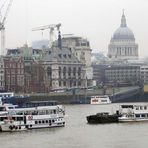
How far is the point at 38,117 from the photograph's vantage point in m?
57.2

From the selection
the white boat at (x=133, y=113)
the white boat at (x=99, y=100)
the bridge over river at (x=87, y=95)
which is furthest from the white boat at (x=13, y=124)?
the white boat at (x=99, y=100)

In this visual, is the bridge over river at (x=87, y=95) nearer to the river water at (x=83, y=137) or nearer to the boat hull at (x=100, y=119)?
the boat hull at (x=100, y=119)

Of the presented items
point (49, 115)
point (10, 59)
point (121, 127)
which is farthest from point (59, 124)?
point (10, 59)

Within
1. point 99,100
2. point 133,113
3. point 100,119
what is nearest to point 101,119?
point 100,119

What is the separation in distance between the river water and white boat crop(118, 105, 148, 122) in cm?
219

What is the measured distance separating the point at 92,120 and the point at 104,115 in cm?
110

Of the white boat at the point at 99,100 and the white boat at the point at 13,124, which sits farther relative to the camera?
the white boat at the point at 99,100

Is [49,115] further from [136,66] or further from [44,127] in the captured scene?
[136,66]

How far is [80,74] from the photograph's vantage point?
141250 mm

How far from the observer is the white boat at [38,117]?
56156mm

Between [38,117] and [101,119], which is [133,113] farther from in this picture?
[38,117]

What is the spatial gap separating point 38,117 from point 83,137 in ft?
23.3

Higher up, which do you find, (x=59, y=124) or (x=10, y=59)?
(x=10, y=59)

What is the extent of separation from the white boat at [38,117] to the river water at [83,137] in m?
0.97
